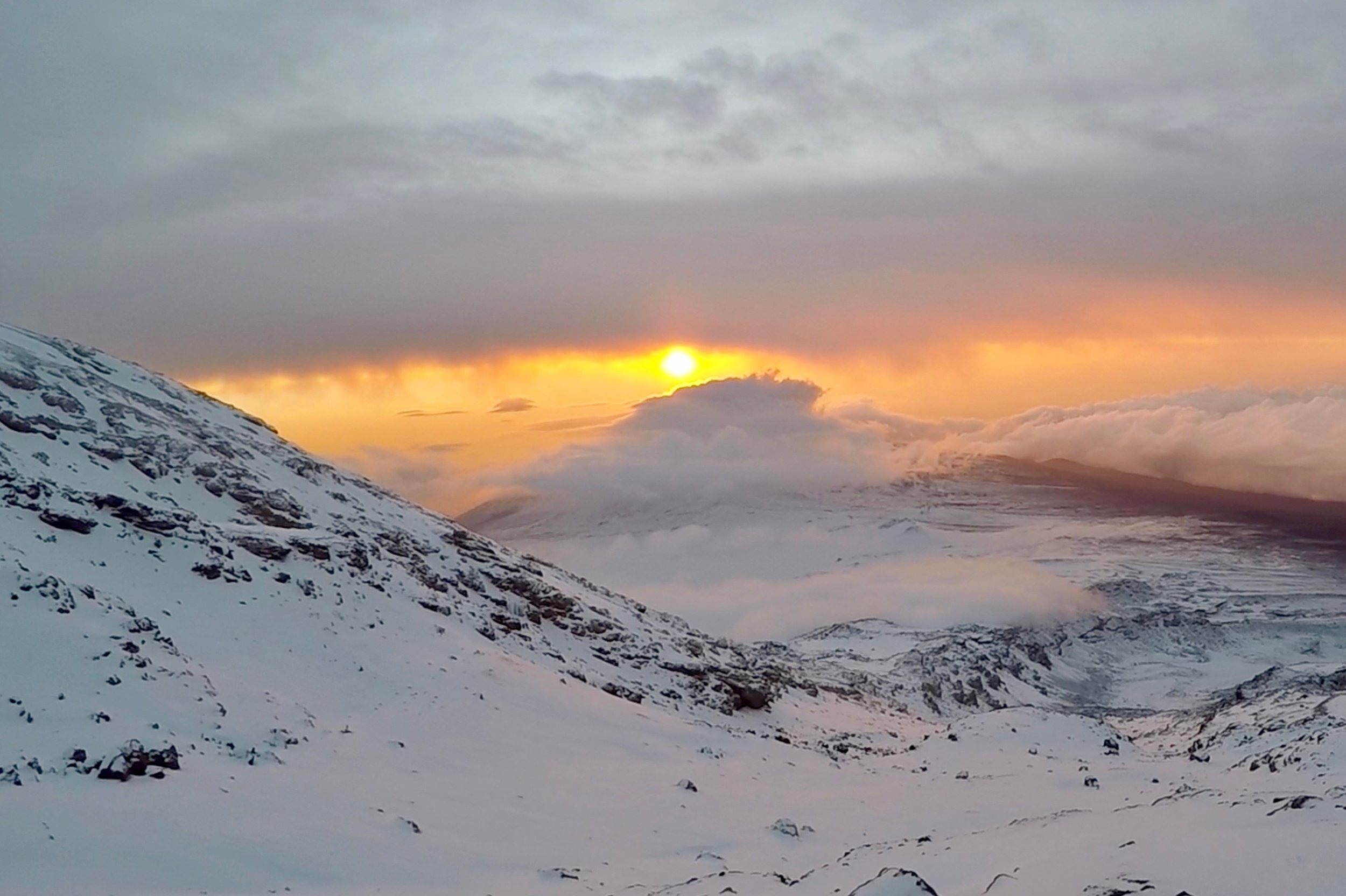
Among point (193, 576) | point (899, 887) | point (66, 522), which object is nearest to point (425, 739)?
point (193, 576)

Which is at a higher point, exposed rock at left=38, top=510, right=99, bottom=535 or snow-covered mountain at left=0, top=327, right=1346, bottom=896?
exposed rock at left=38, top=510, right=99, bottom=535

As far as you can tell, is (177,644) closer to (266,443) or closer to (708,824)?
(708,824)

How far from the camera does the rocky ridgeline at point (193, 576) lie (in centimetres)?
2161

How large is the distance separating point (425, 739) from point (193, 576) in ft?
35.8

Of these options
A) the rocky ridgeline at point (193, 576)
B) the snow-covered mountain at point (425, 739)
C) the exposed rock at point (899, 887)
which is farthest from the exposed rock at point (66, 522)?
the exposed rock at point (899, 887)

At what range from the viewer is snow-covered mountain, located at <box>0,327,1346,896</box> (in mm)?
16062

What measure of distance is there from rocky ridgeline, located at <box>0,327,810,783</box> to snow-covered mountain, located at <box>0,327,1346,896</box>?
0.15 meters

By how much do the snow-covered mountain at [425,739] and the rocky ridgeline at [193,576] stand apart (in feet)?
0.50

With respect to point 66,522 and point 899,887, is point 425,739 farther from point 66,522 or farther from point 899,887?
point 899,887

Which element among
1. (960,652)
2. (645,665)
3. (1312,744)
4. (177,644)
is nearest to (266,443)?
(645,665)

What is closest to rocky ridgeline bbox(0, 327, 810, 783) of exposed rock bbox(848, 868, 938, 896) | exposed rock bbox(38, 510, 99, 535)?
exposed rock bbox(38, 510, 99, 535)

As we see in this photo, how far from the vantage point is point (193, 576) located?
31297 mm

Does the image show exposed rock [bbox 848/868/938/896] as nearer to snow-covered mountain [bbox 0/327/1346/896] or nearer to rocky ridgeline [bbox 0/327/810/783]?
snow-covered mountain [bbox 0/327/1346/896]

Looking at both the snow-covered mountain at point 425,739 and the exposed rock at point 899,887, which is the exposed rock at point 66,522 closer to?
the snow-covered mountain at point 425,739
